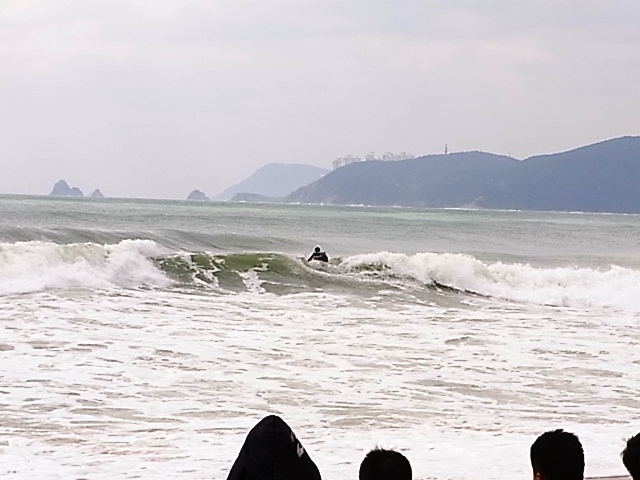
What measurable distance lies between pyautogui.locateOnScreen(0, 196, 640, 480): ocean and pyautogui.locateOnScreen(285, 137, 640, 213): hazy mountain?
416 feet

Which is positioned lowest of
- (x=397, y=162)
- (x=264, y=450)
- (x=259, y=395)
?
(x=259, y=395)

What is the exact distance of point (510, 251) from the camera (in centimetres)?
3878

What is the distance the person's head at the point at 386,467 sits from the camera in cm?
270

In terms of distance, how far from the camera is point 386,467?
2.70 metres

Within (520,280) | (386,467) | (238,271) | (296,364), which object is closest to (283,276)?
(238,271)

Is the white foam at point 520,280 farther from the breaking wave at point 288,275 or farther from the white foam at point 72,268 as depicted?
the white foam at point 72,268

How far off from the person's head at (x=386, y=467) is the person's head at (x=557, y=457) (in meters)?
0.51

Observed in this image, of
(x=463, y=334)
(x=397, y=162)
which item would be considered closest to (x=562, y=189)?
(x=397, y=162)

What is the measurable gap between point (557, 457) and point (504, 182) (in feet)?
505

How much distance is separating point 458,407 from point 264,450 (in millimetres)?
6231

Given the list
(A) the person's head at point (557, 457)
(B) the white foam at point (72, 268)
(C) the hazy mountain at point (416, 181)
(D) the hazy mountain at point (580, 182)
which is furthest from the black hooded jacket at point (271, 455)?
(C) the hazy mountain at point (416, 181)

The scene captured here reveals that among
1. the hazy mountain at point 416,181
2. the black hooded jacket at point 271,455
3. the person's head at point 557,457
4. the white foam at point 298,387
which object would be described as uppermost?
the hazy mountain at point 416,181

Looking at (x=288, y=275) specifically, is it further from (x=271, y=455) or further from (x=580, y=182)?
(x=580, y=182)

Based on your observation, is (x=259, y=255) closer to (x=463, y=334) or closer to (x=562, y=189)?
(x=463, y=334)
